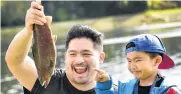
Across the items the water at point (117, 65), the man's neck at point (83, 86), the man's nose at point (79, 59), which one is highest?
the man's nose at point (79, 59)

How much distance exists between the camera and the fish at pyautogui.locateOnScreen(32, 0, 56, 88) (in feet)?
11.3

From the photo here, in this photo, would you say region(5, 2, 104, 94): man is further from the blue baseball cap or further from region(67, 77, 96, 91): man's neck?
the blue baseball cap

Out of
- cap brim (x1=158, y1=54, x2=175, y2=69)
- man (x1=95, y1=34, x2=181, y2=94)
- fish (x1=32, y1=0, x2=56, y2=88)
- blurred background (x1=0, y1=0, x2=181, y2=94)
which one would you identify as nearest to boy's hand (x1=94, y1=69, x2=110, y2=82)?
man (x1=95, y1=34, x2=181, y2=94)

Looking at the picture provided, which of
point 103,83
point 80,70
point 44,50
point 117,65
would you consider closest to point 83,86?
point 80,70

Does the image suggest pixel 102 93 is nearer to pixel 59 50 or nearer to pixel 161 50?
pixel 161 50

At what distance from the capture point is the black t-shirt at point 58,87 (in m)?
4.45

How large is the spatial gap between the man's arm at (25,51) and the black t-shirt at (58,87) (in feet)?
0.21

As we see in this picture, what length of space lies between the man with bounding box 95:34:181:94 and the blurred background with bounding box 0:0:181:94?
18289 mm

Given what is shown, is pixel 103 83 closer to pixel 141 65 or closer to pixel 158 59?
pixel 141 65

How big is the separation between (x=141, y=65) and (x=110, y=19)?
50.3 meters

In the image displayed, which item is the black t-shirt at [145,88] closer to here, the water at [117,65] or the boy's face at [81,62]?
the boy's face at [81,62]

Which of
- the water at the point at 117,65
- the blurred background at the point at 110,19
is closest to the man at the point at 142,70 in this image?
the water at the point at 117,65

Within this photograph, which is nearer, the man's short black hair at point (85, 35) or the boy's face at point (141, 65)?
the boy's face at point (141, 65)

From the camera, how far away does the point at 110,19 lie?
54250 millimetres
